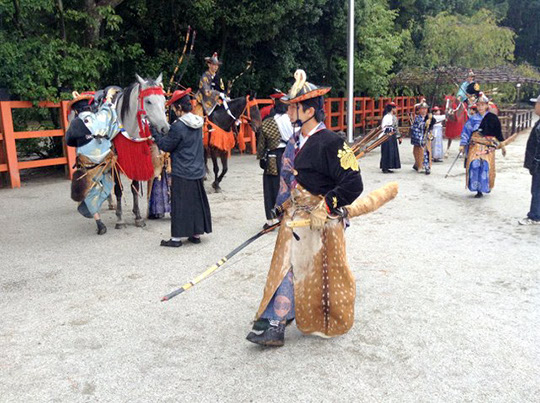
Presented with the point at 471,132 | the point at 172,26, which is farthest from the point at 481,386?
the point at 172,26

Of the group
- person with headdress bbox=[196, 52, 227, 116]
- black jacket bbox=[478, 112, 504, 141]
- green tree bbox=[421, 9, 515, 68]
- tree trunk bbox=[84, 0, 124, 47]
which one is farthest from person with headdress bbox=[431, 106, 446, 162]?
green tree bbox=[421, 9, 515, 68]

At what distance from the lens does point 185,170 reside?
5.91 meters

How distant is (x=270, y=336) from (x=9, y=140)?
8.57 meters

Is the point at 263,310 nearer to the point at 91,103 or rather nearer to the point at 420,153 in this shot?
the point at 91,103

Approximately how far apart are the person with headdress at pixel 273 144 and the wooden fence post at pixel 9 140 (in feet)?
19.8

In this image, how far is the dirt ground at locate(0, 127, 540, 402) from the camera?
10.1 feet

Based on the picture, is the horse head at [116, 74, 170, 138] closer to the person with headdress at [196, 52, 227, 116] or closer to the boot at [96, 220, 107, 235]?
the boot at [96, 220, 107, 235]

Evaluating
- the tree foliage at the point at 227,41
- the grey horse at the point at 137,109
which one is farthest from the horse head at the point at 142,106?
the tree foliage at the point at 227,41

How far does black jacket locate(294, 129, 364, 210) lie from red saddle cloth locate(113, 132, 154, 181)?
3.63 meters

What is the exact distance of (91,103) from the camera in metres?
7.53

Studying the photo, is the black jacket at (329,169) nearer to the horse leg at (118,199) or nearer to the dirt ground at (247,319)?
the dirt ground at (247,319)

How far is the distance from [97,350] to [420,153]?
9.96 meters

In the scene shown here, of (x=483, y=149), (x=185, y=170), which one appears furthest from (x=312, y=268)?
(x=483, y=149)

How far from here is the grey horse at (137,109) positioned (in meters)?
6.17
